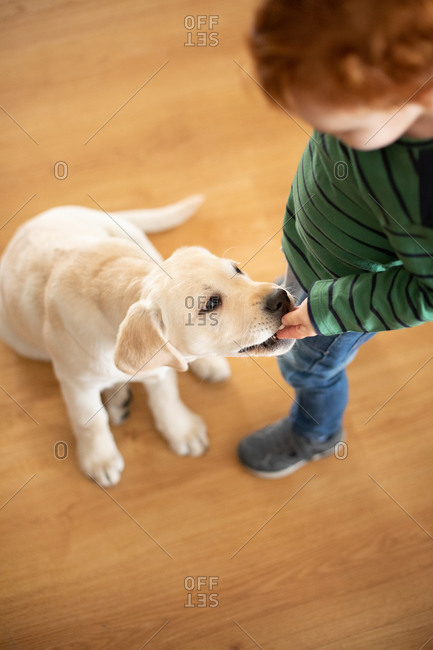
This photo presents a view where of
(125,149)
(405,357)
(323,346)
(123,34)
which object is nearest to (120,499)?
(323,346)

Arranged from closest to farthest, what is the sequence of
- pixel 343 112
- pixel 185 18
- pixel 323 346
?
pixel 343 112
pixel 323 346
pixel 185 18

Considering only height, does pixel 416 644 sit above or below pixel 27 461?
below

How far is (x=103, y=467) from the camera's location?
1.54 metres

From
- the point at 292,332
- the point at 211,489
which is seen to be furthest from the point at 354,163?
the point at 211,489

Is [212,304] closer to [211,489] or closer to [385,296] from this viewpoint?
[385,296]

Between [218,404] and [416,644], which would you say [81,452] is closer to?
[218,404]

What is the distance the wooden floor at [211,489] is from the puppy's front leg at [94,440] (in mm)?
51

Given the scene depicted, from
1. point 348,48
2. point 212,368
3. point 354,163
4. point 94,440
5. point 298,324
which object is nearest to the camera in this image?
point 348,48

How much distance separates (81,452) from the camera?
156cm

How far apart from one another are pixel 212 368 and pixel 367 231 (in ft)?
2.87

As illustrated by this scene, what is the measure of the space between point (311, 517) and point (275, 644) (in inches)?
12.5

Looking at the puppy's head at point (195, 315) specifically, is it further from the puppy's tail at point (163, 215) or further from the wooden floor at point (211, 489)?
the puppy's tail at point (163, 215)

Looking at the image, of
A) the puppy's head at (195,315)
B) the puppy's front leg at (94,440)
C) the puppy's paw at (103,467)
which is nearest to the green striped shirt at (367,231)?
the puppy's head at (195,315)

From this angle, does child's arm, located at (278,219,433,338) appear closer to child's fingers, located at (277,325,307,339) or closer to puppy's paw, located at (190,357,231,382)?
child's fingers, located at (277,325,307,339)
